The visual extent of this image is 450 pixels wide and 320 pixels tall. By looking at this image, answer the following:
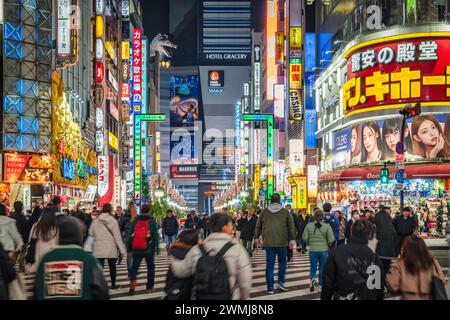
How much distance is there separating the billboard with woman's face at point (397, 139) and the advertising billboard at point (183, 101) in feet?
491

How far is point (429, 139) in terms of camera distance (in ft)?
121

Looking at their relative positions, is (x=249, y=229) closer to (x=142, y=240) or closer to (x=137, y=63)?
(x=142, y=240)

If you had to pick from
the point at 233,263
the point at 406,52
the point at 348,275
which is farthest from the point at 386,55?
the point at 233,263

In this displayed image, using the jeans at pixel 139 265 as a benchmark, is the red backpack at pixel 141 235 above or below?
above

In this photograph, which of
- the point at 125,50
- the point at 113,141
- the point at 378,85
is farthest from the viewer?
the point at 125,50

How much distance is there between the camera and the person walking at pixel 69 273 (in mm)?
5773

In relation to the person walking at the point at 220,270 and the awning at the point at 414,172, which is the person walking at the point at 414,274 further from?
the awning at the point at 414,172

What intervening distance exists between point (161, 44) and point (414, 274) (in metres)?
185

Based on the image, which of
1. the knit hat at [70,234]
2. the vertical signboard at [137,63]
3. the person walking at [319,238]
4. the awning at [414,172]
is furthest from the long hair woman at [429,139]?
the vertical signboard at [137,63]

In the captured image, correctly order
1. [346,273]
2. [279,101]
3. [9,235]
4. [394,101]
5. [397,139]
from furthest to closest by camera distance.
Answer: [279,101] → [397,139] → [394,101] → [9,235] → [346,273]

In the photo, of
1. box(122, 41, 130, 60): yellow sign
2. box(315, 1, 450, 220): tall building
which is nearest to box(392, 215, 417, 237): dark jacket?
box(315, 1, 450, 220): tall building

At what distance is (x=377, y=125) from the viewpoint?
39375 mm

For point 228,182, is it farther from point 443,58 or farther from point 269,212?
point 269,212

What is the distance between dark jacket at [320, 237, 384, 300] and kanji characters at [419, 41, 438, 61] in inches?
1242
